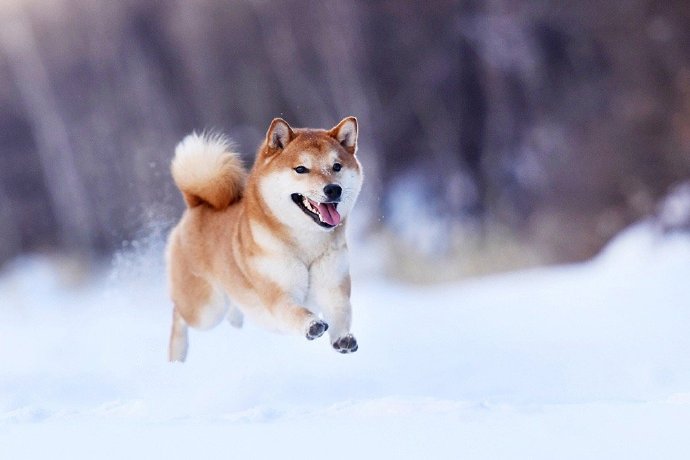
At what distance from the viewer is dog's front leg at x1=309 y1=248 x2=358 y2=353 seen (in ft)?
10.6

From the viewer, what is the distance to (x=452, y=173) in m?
7.46

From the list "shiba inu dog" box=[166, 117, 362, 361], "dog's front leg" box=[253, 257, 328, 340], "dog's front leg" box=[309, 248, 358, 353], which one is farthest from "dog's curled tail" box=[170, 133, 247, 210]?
"dog's front leg" box=[309, 248, 358, 353]

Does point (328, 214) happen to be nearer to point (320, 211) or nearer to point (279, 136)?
point (320, 211)

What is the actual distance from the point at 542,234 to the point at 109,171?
12.3 feet

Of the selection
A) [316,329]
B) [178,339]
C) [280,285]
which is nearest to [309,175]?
[280,285]

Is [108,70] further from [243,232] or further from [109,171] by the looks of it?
[243,232]

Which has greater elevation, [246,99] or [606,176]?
[246,99]

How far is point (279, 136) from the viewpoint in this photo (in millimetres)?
3264

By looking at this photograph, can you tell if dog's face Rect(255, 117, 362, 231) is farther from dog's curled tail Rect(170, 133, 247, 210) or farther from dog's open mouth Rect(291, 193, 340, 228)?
dog's curled tail Rect(170, 133, 247, 210)

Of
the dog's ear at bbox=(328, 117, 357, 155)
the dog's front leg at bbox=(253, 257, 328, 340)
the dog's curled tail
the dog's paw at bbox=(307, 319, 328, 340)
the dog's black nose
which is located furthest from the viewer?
the dog's curled tail

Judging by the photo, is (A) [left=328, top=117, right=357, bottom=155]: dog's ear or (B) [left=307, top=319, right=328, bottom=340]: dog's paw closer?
(B) [left=307, top=319, right=328, bottom=340]: dog's paw

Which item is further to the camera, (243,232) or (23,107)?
(23,107)

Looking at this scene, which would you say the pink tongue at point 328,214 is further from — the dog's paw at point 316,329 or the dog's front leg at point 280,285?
the dog's paw at point 316,329

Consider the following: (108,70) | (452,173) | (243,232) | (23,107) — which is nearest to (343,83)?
(452,173)
